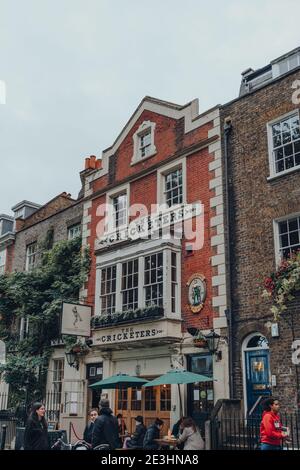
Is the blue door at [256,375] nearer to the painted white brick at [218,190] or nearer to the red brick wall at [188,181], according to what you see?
the red brick wall at [188,181]

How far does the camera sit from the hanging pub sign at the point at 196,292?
51.6 feet

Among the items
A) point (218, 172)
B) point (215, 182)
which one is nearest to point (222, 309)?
point (215, 182)

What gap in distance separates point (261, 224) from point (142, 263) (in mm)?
4433

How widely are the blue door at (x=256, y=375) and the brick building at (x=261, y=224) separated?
0.03 m

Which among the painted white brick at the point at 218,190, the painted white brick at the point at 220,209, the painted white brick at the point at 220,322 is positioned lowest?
the painted white brick at the point at 220,322

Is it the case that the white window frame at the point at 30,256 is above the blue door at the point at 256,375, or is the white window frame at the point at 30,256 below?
above

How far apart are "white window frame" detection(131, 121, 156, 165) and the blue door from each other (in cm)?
845

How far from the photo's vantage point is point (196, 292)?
52.4 ft

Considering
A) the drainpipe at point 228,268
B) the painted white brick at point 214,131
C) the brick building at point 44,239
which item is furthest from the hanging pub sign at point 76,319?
the painted white brick at point 214,131

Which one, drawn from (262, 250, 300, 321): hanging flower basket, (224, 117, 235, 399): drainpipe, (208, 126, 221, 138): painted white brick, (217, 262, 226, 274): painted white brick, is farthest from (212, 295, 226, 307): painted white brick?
(208, 126, 221, 138): painted white brick

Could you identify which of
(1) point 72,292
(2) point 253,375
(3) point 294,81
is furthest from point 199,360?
(3) point 294,81

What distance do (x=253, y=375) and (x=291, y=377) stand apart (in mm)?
1363

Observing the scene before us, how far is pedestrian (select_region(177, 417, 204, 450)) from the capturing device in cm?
1025

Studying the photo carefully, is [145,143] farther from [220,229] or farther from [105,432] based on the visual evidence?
[105,432]
